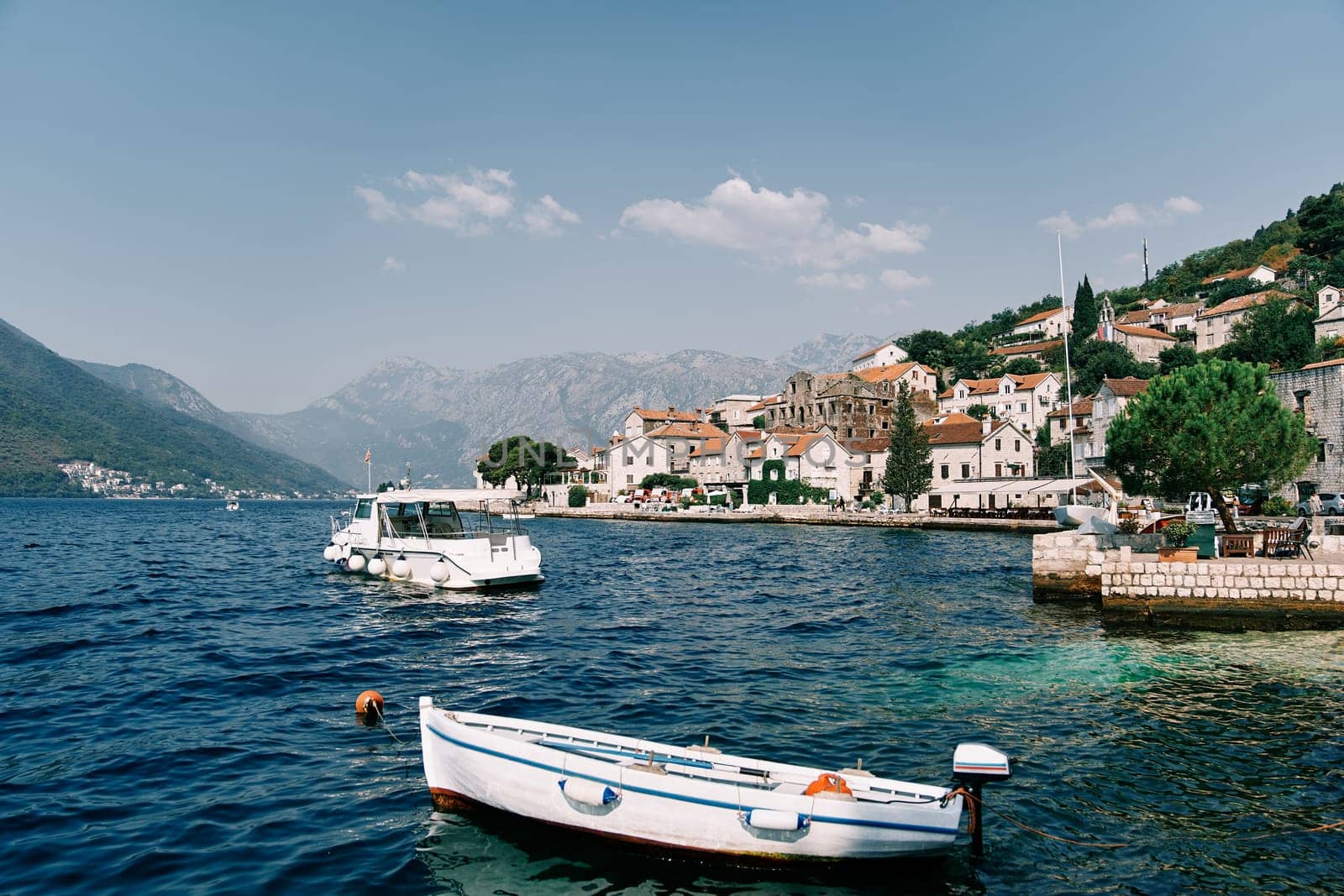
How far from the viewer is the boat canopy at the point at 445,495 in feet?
95.6

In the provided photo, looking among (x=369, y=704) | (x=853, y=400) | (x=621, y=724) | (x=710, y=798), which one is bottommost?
(x=621, y=724)

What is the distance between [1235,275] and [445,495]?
133 meters

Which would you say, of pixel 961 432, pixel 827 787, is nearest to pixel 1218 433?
pixel 827 787

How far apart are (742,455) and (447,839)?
93.7 metres

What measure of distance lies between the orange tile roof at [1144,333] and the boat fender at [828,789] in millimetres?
114826

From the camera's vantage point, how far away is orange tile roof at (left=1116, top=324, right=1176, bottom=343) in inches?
4067

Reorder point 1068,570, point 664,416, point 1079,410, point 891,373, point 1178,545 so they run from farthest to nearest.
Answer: point 664,416 < point 891,373 < point 1079,410 < point 1178,545 < point 1068,570

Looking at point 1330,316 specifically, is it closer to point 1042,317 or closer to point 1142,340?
point 1142,340

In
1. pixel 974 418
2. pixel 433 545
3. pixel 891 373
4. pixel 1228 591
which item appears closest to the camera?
pixel 1228 591

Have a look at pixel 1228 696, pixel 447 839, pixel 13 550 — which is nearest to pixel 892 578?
pixel 1228 696

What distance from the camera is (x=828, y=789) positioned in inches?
325

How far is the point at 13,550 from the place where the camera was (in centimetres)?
4462

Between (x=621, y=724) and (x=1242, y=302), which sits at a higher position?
(x=1242, y=302)

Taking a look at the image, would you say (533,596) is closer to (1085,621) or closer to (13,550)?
(1085,621)
